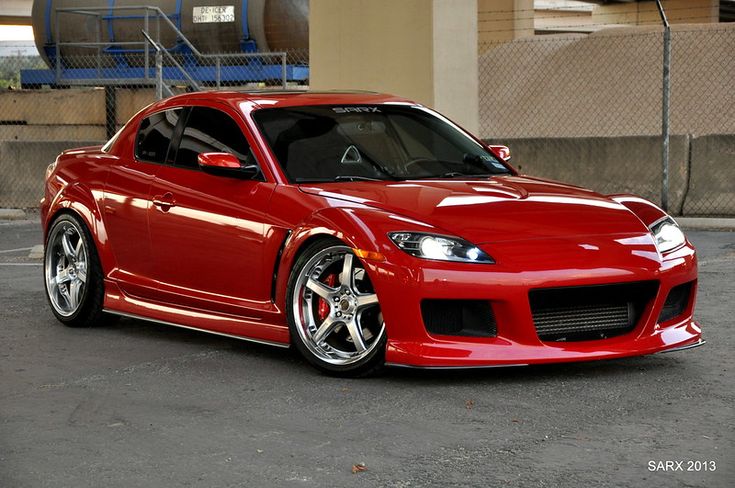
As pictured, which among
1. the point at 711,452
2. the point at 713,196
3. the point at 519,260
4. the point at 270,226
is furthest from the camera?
the point at 713,196

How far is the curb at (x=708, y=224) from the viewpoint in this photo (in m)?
14.5

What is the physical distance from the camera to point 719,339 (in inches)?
304

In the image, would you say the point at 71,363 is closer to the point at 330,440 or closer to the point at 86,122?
the point at 330,440

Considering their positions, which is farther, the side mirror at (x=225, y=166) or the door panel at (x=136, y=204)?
the door panel at (x=136, y=204)

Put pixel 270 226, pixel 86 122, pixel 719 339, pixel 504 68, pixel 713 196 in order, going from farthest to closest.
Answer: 1. pixel 504 68
2. pixel 86 122
3. pixel 713 196
4. pixel 719 339
5. pixel 270 226

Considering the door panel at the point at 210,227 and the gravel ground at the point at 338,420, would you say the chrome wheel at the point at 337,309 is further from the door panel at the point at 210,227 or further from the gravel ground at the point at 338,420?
the door panel at the point at 210,227

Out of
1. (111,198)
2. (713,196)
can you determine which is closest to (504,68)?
(713,196)

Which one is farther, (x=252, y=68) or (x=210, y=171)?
(x=252, y=68)

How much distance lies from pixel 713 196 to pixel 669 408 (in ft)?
32.5

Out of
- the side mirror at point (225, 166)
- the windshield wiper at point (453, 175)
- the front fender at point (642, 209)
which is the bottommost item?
the front fender at point (642, 209)

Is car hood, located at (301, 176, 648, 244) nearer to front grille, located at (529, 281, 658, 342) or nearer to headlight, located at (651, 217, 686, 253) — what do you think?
headlight, located at (651, 217, 686, 253)

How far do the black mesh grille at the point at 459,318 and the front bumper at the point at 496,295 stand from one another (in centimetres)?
3

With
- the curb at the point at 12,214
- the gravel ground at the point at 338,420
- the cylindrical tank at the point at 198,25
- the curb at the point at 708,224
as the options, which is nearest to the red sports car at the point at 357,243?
the gravel ground at the point at 338,420

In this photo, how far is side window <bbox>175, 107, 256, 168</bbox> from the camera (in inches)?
300
